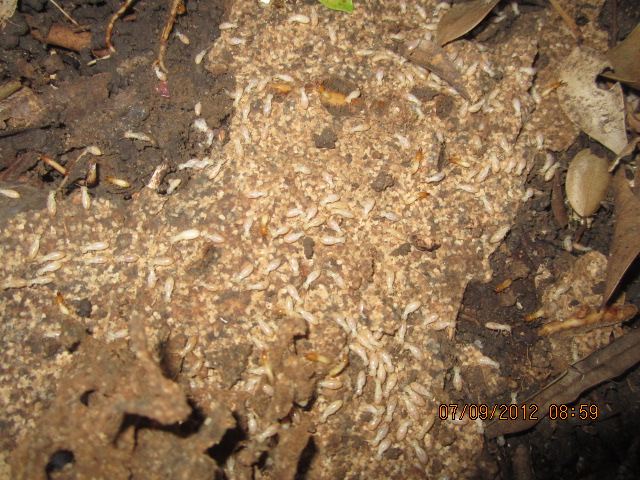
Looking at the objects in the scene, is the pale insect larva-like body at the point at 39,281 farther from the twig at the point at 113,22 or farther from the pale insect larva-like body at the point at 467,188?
the pale insect larva-like body at the point at 467,188

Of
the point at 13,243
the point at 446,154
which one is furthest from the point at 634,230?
the point at 13,243

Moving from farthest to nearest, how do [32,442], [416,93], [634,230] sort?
[416,93]
[634,230]
[32,442]

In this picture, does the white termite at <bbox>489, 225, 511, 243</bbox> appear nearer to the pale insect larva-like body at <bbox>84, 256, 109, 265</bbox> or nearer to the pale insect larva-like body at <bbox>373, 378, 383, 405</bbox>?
the pale insect larva-like body at <bbox>373, 378, 383, 405</bbox>

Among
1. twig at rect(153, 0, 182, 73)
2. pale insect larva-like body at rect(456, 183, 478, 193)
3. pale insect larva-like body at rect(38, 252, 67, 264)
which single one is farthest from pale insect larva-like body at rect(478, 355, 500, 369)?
twig at rect(153, 0, 182, 73)

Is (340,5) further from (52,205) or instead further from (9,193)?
(9,193)

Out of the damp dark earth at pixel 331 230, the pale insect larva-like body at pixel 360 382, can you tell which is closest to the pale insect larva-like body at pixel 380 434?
the damp dark earth at pixel 331 230

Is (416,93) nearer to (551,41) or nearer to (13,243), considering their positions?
(551,41)

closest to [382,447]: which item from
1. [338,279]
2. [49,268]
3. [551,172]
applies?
[338,279]
